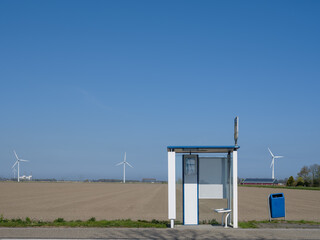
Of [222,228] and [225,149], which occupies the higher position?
[225,149]

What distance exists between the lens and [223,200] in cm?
1543

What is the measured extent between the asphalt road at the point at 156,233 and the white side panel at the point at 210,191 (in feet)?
4.43

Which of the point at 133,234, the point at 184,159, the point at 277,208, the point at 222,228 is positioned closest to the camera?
the point at 133,234

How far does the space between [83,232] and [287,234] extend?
641 cm

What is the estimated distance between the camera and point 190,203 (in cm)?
1500

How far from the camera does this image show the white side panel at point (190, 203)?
588 inches

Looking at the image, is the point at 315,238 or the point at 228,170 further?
the point at 228,170

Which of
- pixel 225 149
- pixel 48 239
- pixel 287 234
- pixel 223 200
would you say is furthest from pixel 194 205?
pixel 48 239

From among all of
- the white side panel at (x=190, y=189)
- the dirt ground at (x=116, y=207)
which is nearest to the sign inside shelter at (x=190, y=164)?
the white side panel at (x=190, y=189)

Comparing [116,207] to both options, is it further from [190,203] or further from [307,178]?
[307,178]

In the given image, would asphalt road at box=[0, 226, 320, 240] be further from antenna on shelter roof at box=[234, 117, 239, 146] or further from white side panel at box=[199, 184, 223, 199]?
antenna on shelter roof at box=[234, 117, 239, 146]

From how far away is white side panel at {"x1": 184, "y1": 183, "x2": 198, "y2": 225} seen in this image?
14938mm

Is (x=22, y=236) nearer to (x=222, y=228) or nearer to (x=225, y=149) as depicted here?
(x=222, y=228)

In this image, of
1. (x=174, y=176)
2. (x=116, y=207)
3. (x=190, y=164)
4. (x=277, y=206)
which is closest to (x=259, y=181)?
(x=116, y=207)
